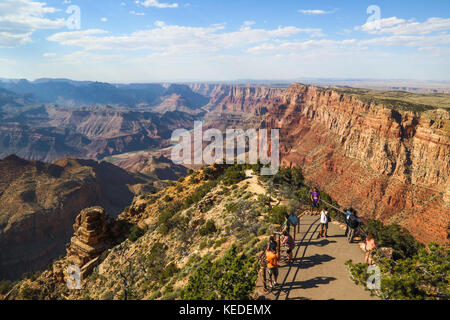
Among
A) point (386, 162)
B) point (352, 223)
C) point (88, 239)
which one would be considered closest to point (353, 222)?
point (352, 223)

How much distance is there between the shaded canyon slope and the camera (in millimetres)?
59406

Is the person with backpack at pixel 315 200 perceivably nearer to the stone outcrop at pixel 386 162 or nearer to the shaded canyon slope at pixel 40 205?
the stone outcrop at pixel 386 162

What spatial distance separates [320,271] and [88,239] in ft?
92.7

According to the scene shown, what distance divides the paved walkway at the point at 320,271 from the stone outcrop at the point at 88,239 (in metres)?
25.9

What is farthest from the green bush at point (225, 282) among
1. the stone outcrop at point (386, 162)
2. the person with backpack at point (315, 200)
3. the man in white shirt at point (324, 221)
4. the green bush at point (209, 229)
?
the stone outcrop at point (386, 162)

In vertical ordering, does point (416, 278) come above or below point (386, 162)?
above

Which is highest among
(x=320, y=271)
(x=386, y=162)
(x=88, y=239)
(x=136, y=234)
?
(x=320, y=271)

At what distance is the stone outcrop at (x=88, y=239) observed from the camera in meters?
28.7

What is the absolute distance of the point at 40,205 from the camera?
69.9 metres

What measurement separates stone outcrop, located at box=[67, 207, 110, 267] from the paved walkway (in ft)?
85.1

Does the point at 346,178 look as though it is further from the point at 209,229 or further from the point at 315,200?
the point at 209,229

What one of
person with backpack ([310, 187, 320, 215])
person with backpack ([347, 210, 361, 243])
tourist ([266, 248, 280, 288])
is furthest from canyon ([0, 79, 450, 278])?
tourist ([266, 248, 280, 288])
